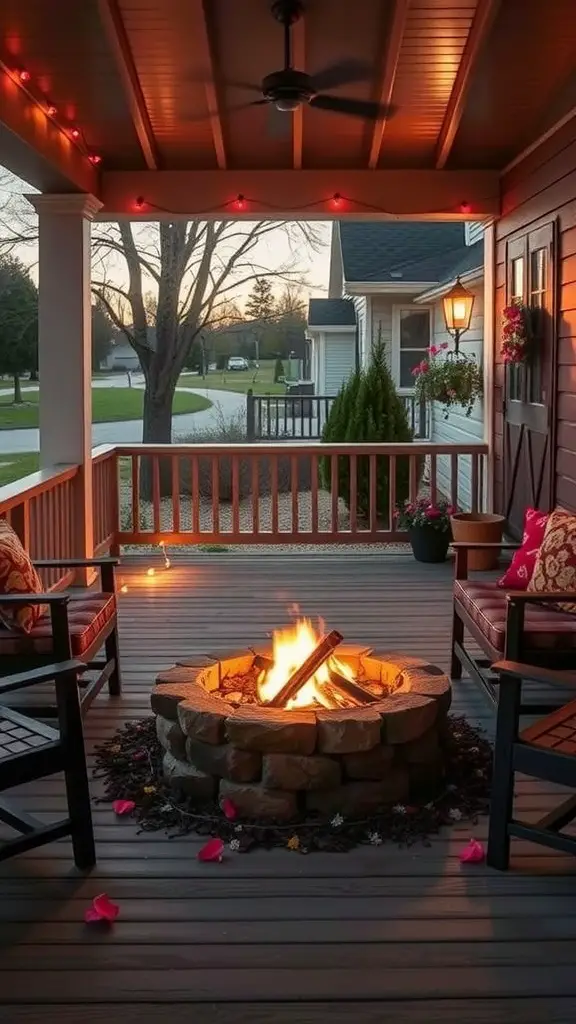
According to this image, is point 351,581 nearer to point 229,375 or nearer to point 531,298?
point 531,298

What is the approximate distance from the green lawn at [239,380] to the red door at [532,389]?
11.5 metres

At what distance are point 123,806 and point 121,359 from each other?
15.7m

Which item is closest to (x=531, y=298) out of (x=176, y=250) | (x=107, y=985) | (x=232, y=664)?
(x=232, y=664)

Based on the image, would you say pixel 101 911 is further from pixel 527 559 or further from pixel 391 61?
pixel 391 61

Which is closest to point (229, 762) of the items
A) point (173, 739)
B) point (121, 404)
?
point (173, 739)

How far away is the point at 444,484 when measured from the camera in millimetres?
13695

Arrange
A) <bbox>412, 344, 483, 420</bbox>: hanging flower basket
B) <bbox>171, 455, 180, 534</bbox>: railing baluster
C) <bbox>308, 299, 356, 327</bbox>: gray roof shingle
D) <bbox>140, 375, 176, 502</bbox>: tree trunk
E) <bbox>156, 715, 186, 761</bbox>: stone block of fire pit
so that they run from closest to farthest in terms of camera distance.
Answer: <bbox>156, 715, 186, 761</bbox>: stone block of fire pit → <bbox>171, 455, 180, 534</bbox>: railing baluster → <bbox>412, 344, 483, 420</bbox>: hanging flower basket → <bbox>140, 375, 176, 502</bbox>: tree trunk → <bbox>308, 299, 356, 327</bbox>: gray roof shingle

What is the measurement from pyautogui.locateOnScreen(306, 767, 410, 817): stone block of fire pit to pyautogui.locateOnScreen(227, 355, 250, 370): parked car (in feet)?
52.4

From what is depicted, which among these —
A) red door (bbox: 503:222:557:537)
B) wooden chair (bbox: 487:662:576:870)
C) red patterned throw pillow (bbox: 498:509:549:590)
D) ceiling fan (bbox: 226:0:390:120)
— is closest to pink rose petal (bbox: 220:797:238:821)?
wooden chair (bbox: 487:662:576:870)

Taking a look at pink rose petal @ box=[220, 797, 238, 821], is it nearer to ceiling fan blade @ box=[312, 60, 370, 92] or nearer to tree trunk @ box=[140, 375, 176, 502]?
ceiling fan blade @ box=[312, 60, 370, 92]

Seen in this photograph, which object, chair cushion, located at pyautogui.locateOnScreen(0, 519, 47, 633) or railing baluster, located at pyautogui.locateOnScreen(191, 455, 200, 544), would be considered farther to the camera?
railing baluster, located at pyautogui.locateOnScreen(191, 455, 200, 544)

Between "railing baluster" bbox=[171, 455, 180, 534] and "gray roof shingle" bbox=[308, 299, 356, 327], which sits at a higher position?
"gray roof shingle" bbox=[308, 299, 356, 327]

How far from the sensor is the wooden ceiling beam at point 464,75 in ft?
17.7

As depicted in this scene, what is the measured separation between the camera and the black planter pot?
310 inches
